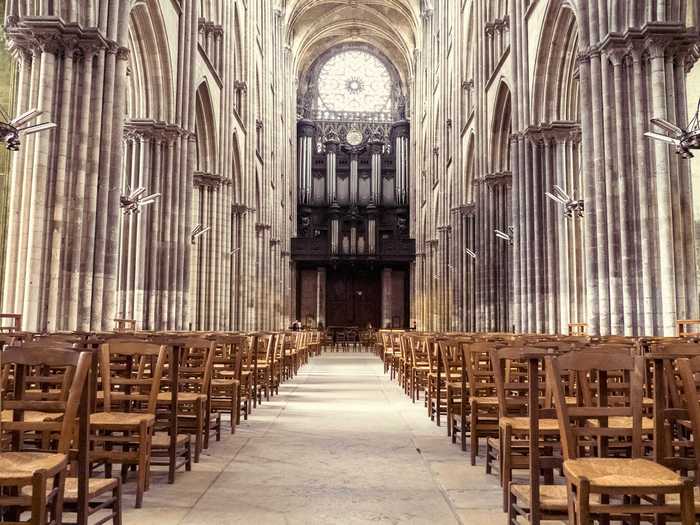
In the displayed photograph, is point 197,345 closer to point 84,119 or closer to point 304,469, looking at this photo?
point 304,469

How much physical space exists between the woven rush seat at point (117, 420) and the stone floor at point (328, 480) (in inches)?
21.6

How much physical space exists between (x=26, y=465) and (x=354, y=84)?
149 feet

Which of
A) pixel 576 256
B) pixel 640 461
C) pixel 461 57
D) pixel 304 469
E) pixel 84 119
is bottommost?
pixel 304 469

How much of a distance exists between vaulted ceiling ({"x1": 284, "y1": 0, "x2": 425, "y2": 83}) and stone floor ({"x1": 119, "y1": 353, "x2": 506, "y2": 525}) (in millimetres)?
37494

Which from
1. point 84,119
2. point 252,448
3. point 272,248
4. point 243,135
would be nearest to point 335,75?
point 272,248

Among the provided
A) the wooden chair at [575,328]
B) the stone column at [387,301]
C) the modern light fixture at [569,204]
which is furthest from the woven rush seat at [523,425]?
the stone column at [387,301]

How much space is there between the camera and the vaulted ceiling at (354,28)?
42344mm

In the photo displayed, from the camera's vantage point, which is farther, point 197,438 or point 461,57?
point 461,57

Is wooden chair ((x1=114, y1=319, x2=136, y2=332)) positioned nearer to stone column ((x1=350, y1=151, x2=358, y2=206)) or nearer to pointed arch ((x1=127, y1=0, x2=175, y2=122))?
pointed arch ((x1=127, y1=0, x2=175, y2=122))

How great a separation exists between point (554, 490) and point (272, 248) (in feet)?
102

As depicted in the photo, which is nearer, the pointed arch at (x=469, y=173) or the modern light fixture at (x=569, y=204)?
the modern light fixture at (x=569, y=204)

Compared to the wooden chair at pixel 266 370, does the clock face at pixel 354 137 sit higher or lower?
higher

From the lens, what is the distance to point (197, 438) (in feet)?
18.5

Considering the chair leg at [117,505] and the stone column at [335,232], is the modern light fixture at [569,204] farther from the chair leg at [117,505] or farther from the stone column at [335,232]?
the stone column at [335,232]
